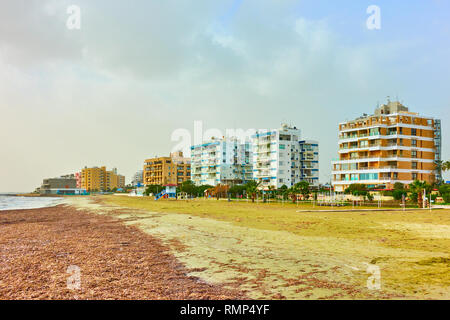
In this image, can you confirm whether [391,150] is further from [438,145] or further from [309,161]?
[309,161]

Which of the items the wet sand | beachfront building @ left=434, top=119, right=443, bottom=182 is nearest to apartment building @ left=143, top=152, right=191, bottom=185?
beachfront building @ left=434, top=119, right=443, bottom=182

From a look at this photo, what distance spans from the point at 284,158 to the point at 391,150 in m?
38.2

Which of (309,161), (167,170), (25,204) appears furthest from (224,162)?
(25,204)

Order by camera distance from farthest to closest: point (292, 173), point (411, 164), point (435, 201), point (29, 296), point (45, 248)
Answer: point (292, 173) → point (411, 164) → point (435, 201) → point (45, 248) → point (29, 296)

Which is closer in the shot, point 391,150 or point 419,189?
point 419,189

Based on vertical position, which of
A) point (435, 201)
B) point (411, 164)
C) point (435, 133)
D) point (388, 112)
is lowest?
point (435, 201)

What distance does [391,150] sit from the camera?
249 feet

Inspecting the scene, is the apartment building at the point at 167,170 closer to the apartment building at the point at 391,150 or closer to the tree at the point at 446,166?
the apartment building at the point at 391,150

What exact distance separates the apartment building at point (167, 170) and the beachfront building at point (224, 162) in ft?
102

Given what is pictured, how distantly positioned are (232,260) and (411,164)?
255 ft

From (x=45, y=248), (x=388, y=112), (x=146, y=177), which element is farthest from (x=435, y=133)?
(x=146, y=177)

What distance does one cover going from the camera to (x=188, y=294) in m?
8.03
